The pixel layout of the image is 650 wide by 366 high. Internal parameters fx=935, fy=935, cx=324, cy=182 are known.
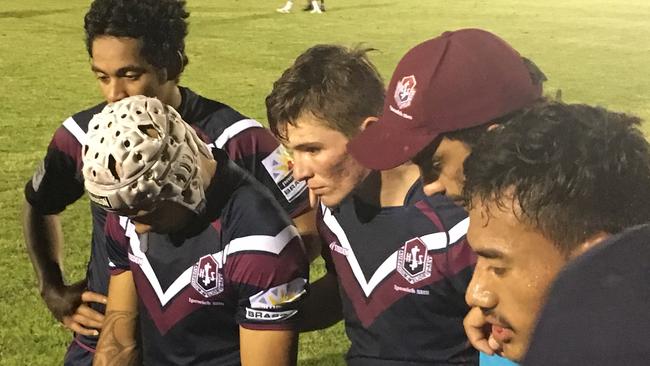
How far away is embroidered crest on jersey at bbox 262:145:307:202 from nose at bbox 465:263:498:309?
6.24 ft

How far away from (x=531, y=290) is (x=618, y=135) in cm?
44

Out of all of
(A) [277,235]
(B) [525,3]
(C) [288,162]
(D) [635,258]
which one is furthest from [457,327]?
(B) [525,3]

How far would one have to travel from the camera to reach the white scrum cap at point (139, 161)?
267 centimetres

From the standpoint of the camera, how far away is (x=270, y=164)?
3.64 metres

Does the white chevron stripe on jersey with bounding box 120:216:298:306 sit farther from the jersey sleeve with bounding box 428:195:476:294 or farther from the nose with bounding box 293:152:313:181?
the jersey sleeve with bounding box 428:195:476:294

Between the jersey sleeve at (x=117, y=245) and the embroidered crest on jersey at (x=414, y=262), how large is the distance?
3.06ft

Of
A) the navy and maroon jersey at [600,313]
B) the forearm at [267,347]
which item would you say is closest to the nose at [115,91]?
the forearm at [267,347]

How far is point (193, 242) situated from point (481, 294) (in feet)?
4.44

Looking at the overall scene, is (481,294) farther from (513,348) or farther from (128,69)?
(128,69)

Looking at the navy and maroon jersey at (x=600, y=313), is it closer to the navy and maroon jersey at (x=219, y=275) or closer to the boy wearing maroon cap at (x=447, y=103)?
the boy wearing maroon cap at (x=447, y=103)

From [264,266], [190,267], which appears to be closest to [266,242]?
[264,266]

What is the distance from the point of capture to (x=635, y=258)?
94 centimetres

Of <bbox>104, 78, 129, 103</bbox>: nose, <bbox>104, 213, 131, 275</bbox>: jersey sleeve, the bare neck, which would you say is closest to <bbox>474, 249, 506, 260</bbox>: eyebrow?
the bare neck

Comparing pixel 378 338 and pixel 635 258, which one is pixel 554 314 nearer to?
pixel 635 258
